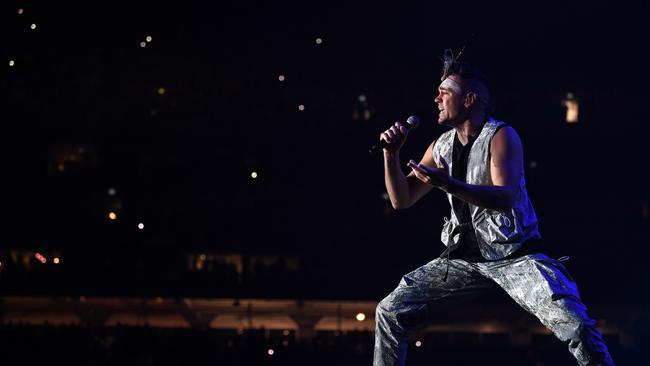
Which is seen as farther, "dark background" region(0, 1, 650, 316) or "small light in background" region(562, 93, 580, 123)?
"small light in background" region(562, 93, 580, 123)

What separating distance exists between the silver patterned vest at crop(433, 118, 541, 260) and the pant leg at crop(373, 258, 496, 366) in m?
0.15

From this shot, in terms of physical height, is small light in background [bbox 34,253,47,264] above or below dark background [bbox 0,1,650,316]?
below

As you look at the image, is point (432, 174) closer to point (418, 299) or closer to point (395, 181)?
point (395, 181)

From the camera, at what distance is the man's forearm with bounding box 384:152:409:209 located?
147 inches

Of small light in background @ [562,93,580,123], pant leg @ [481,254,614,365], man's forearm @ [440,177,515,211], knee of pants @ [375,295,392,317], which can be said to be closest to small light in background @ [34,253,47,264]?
small light in background @ [562,93,580,123]

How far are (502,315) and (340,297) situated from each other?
85.5 inches

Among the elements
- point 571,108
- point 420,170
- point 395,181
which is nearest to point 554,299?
point 420,170

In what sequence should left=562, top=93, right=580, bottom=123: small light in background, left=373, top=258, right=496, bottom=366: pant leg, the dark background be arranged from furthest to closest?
left=562, top=93, right=580, bottom=123: small light in background, the dark background, left=373, top=258, right=496, bottom=366: pant leg

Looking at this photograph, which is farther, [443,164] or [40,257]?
[40,257]

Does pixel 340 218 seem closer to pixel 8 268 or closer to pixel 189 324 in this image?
pixel 189 324

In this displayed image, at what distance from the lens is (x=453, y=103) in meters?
3.79

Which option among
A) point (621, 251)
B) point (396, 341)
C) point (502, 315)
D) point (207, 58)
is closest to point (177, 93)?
point (207, 58)

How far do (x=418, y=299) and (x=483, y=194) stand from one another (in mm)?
680

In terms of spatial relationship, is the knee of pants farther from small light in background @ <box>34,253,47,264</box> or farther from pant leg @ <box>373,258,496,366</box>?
small light in background @ <box>34,253,47,264</box>
